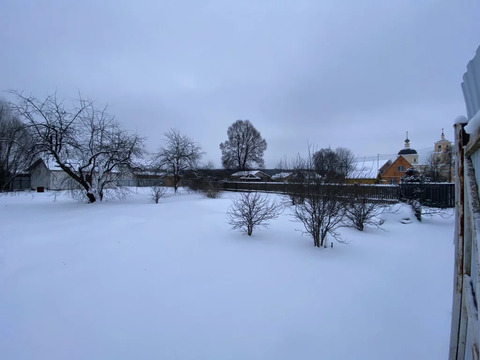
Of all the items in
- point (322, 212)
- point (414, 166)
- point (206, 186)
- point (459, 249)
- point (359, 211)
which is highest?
point (414, 166)

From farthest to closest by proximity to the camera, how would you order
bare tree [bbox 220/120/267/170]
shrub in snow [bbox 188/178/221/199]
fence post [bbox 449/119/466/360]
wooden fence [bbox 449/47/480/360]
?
bare tree [bbox 220/120/267/170]
shrub in snow [bbox 188/178/221/199]
fence post [bbox 449/119/466/360]
wooden fence [bbox 449/47/480/360]

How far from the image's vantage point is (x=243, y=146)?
1794 inches

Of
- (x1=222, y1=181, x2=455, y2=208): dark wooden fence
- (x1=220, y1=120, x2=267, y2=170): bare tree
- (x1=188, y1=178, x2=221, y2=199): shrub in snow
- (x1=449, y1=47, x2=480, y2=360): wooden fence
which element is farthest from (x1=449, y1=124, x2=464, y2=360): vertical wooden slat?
(x1=220, y1=120, x2=267, y2=170): bare tree

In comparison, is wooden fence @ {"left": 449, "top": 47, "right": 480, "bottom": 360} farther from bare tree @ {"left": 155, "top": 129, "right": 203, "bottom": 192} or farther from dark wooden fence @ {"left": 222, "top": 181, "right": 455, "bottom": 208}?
A: bare tree @ {"left": 155, "top": 129, "right": 203, "bottom": 192}

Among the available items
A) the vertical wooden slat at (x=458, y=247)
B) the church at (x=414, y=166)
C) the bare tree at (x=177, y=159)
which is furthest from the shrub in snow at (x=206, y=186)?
the church at (x=414, y=166)

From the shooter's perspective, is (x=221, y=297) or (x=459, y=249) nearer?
(x=459, y=249)

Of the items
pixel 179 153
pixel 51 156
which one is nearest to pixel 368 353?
pixel 51 156

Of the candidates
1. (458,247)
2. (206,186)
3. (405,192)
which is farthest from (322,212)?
(206,186)

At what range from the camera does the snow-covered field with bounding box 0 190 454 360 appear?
2.47 meters

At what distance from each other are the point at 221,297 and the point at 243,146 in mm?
43055

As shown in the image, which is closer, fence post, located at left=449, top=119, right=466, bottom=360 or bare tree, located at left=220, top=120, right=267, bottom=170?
fence post, located at left=449, top=119, right=466, bottom=360

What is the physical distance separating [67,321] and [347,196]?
671 centimetres

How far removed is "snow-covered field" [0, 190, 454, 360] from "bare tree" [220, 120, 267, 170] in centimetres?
3968

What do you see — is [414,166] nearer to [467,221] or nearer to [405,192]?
[405,192]
